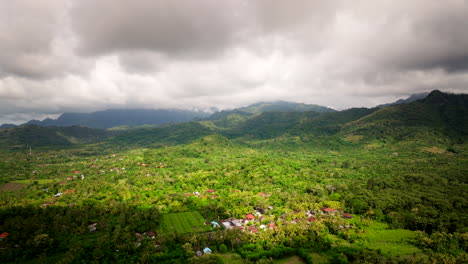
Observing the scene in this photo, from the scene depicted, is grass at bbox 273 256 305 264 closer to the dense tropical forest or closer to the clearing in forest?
the dense tropical forest

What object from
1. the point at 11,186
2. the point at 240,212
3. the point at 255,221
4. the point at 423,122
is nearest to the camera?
the point at 255,221

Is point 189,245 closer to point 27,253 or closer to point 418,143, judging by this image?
point 27,253

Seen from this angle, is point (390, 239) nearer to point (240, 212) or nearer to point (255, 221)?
point (255, 221)

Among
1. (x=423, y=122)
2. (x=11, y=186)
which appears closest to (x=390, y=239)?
(x=11, y=186)

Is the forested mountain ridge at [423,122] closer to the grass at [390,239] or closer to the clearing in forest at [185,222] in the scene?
the grass at [390,239]

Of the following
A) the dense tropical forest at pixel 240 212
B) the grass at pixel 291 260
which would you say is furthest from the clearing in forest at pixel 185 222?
the grass at pixel 291 260

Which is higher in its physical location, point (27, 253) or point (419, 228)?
point (27, 253)

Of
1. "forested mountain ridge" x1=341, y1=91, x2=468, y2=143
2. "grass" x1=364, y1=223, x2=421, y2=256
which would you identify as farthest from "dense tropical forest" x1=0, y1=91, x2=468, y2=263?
"forested mountain ridge" x1=341, y1=91, x2=468, y2=143

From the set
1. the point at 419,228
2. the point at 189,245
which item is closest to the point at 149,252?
the point at 189,245
